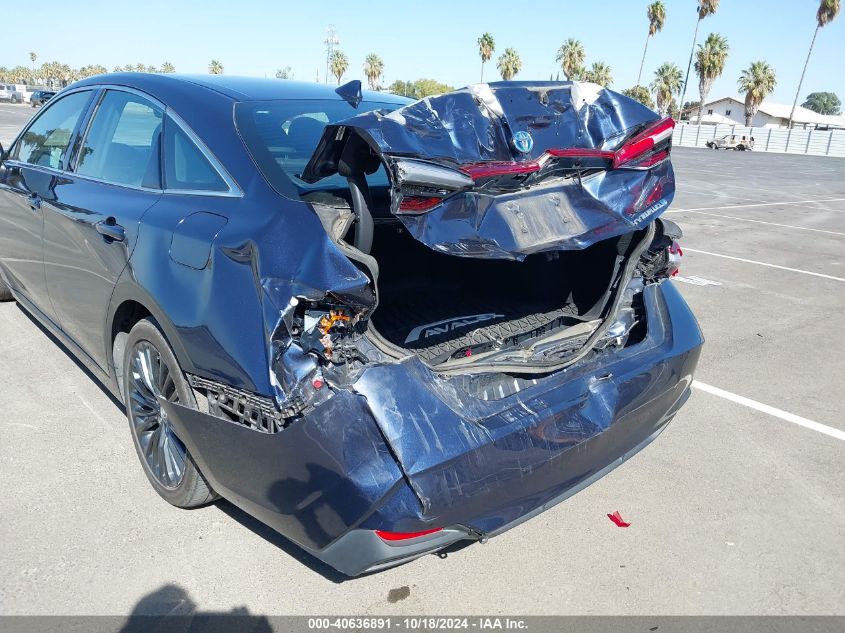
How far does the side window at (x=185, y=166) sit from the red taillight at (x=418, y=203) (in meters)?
0.72

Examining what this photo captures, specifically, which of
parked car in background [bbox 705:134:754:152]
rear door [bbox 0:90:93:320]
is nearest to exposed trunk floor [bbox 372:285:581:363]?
rear door [bbox 0:90:93:320]

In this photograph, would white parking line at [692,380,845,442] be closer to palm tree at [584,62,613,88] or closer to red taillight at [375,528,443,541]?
red taillight at [375,528,443,541]

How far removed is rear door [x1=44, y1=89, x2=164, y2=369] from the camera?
285 centimetres

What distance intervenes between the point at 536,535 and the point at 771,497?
120 cm

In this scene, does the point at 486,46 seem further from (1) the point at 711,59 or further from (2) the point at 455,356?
(2) the point at 455,356

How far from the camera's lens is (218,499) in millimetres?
2879

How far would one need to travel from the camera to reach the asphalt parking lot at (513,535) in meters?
2.43

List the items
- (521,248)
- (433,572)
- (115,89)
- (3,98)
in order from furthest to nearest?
(3,98) < (115,89) < (433,572) < (521,248)

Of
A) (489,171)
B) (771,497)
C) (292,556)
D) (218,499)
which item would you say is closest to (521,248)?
(489,171)

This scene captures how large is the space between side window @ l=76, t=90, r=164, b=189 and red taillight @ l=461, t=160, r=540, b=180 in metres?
1.36

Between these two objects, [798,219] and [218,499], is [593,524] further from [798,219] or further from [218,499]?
[798,219]

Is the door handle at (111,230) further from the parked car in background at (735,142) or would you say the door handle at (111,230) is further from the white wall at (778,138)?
the white wall at (778,138)

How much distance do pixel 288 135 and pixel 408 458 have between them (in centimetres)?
153

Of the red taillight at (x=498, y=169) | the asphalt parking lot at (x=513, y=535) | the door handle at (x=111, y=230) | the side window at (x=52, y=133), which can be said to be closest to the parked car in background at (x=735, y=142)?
the asphalt parking lot at (x=513, y=535)
